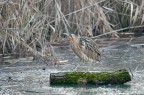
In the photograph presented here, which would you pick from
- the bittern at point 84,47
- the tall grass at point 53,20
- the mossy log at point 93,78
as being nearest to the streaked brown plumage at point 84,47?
the bittern at point 84,47

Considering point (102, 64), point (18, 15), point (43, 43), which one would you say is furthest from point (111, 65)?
point (18, 15)

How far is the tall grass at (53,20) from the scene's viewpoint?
943 cm

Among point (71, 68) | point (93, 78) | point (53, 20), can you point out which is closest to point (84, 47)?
point (93, 78)

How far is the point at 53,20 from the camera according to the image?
35.1ft

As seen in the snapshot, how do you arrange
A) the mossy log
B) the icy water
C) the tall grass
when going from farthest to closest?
the tall grass → the mossy log → the icy water

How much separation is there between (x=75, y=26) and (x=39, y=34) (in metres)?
1.88

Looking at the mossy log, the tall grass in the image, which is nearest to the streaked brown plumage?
the mossy log

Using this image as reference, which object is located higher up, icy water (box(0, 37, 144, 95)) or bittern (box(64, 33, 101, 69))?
bittern (box(64, 33, 101, 69))

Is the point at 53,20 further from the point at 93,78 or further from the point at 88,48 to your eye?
the point at 93,78

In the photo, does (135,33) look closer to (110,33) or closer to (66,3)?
(110,33)

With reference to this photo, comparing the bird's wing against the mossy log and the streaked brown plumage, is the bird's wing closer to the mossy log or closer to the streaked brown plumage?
the streaked brown plumage

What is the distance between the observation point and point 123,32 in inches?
484

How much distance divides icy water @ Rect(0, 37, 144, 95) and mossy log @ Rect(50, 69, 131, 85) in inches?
2.7

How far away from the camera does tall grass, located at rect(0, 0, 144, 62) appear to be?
9.43 metres
